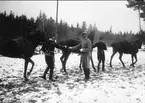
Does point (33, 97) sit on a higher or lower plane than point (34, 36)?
lower

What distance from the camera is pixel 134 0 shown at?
85.0ft

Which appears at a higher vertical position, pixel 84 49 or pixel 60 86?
pixel 84 49

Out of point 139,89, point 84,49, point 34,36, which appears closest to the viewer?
point 139,89

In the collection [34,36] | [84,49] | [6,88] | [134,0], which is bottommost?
[6,88]

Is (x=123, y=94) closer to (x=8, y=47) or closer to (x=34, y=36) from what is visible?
(x=34, y=36)

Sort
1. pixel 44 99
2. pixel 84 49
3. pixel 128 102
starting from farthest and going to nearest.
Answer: pixel 84 49 → pixel 44 99 → pixel 128 102

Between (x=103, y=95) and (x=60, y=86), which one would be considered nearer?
(x=103, y=95)

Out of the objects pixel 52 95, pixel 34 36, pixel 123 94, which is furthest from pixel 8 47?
pixel 123 94

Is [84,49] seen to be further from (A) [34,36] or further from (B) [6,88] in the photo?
(B) [6,88]

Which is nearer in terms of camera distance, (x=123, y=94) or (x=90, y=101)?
(x=90, y=101)

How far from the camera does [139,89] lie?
17.7 feet

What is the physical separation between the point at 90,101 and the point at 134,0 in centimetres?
2637

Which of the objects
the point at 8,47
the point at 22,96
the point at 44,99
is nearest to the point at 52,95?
Result: the point at 44,99

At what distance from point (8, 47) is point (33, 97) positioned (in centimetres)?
347
